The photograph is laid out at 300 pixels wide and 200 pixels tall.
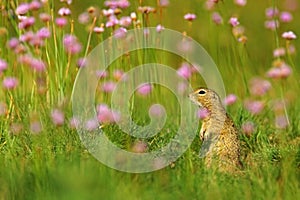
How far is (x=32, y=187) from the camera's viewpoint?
3.98m

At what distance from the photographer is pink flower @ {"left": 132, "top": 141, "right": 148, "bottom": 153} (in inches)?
175

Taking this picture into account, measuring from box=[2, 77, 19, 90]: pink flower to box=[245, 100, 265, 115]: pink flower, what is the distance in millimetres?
1604

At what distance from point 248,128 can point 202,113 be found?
34cm

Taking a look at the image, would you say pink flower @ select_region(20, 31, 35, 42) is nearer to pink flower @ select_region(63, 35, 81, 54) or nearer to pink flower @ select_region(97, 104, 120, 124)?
pink flower @ select_region(63, 35, 81, 54)

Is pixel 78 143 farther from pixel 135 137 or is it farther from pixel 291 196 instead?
pixel 291 196

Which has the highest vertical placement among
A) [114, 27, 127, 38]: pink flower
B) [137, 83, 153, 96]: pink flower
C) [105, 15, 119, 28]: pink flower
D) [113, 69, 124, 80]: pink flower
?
[105, 15, 119, 28]: pink flower

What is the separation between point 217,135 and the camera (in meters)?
4.68

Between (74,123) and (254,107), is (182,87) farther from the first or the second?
(74,123)

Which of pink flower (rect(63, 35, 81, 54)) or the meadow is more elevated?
pink flower (rect(63, 35, 81, 54))

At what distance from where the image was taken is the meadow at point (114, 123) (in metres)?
3.92

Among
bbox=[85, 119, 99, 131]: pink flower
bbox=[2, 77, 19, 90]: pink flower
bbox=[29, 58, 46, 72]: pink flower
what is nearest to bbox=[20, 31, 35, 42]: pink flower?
bbox=[29, 58, 46, 72]: pink flower

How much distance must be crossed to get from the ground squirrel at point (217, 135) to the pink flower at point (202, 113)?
2cm

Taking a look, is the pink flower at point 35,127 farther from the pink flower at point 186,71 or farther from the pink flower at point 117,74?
the pink flower at point 186,71

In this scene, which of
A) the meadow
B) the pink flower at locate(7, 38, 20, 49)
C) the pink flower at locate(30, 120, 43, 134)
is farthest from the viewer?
the pink flower at locate(7, 38, 20, 49)
